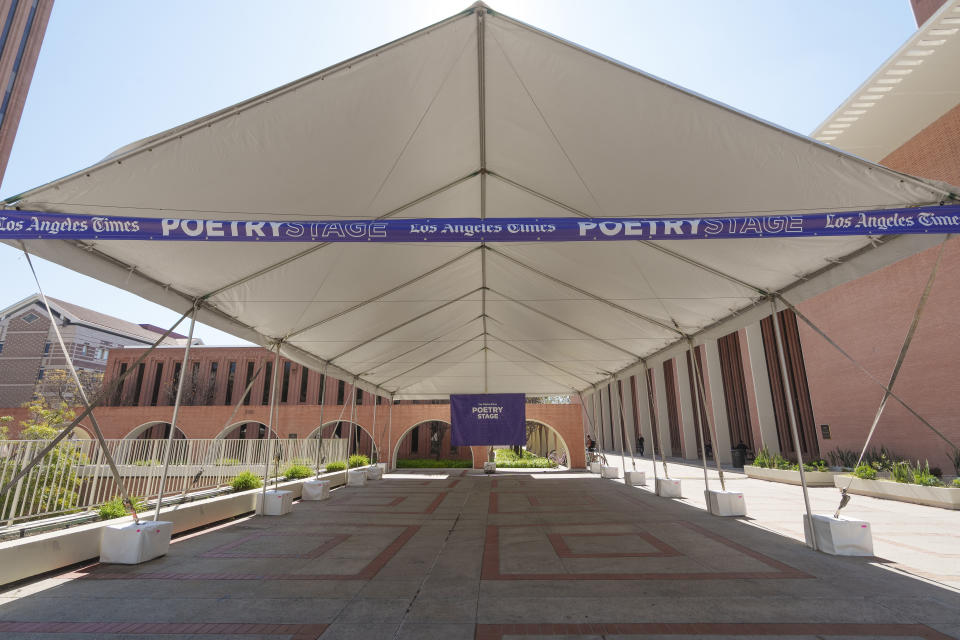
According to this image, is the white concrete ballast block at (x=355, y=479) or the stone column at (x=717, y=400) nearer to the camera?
the white concrete ballast block at (x=355, y=479)

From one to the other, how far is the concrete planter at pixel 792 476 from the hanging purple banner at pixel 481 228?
10.2m

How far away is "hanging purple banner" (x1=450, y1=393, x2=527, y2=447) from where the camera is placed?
1662cm

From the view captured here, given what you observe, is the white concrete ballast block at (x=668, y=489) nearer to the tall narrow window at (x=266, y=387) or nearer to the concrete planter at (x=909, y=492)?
the concrete planter at (x=909, y=492)

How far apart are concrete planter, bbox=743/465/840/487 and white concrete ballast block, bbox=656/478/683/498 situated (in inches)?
153

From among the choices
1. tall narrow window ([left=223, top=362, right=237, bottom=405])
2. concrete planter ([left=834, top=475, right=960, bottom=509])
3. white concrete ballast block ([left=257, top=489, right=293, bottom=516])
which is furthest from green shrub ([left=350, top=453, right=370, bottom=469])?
tall narrow window ([left=223, top=362, right=237, bottom=405])

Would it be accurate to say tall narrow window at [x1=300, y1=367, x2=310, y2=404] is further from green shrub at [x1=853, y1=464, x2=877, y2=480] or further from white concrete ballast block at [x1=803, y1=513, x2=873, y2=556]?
white concrete ballast block at [x1=803, y1=513, x2=873, y2=556]

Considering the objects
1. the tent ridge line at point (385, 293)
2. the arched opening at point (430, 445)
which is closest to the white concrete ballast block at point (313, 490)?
the tent ridge line at point (385, 293)

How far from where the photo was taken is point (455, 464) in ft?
70.8

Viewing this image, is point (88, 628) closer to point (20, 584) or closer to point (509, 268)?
point (20, 584)

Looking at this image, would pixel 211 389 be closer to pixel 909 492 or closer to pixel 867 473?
pixel 867 473

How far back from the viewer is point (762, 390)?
18859mm

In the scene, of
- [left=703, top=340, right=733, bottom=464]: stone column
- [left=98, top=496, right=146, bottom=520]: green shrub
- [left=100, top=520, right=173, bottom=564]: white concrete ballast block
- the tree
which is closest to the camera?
the tree

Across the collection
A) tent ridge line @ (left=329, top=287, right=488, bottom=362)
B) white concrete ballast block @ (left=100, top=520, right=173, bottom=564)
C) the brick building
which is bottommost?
white concrete ballast block @ (left=100, top=520, right=173, bottom=564)

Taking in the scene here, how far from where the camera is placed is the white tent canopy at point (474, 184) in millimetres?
3832
